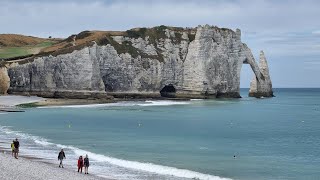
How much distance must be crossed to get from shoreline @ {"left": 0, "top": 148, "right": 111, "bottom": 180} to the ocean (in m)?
1.61

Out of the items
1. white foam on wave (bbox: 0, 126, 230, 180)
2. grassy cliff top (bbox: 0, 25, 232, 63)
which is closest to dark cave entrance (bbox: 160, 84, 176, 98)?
grassy cliff top (bbox: 0, 25, 232, 63)

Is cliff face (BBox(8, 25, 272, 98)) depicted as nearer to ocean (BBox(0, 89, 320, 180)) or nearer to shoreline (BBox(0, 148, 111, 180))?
ocean (BBox(0, 89, 320, 180))

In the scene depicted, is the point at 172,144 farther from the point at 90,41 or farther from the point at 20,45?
the point at 20,45

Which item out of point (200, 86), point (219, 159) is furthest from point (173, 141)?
point (200, 86)

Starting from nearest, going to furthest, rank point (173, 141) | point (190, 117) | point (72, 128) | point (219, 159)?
point (219, 159) < point (173, 141) < point (72, 128) < point (190, 117)

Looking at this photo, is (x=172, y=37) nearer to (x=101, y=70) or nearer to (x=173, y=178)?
(x=101, y=70)

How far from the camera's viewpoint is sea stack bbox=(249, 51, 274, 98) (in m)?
127

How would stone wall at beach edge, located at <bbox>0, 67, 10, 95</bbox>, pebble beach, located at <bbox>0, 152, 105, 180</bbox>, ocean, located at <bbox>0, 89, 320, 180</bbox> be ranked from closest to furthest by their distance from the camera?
pebble beach, located at <bbox>0, 152, 105, 180</bbox> < ocean, located at <bbox>0, 89, 320, 180</bbox> < stone wall at beach edge, located at <bbox>0, 67, 10, 95</bbox>

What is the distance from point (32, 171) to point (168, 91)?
303 feet

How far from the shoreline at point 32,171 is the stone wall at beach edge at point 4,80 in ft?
221

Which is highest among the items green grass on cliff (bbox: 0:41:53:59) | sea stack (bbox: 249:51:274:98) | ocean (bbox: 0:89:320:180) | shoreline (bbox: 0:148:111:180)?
green grass on cliff (bbox: 0:41:53:59)

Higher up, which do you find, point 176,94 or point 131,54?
point 131,54

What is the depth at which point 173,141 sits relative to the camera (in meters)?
42.5

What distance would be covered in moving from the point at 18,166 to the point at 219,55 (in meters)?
91.6
